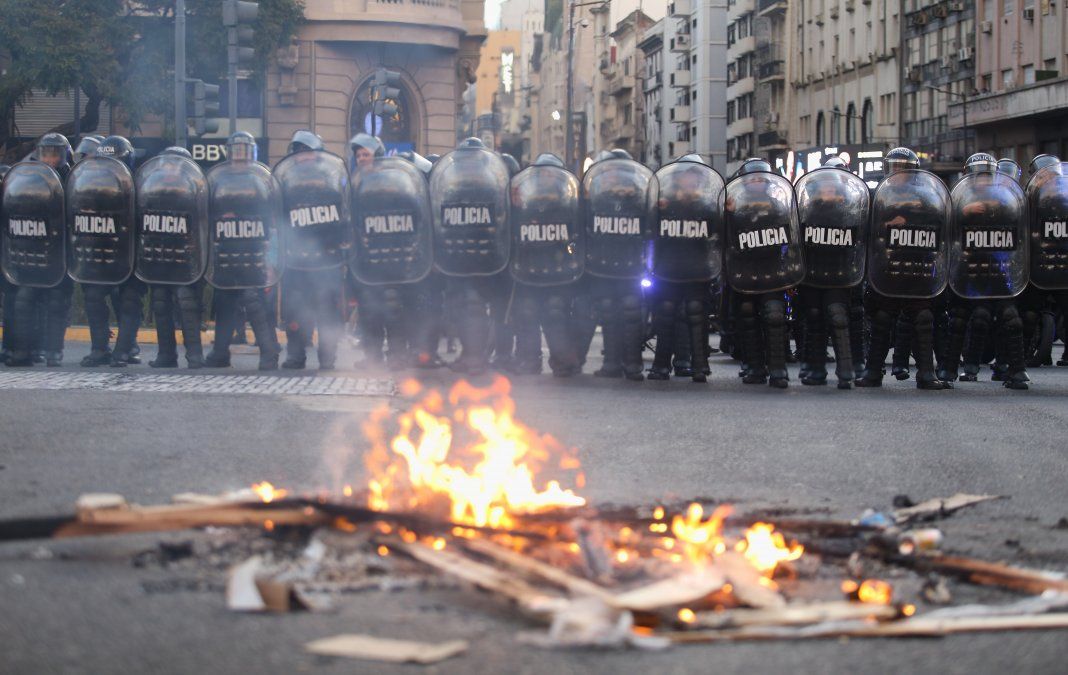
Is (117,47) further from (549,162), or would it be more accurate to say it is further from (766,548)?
(766,548)

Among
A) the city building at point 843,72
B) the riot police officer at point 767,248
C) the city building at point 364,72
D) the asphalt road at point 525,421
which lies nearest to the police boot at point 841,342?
the asphalt road at point 525,421

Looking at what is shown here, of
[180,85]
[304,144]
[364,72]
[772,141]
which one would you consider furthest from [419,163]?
[772,141]

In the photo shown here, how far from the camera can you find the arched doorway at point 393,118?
4428 cm

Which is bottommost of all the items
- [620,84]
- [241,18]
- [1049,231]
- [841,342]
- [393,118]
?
[841,342]

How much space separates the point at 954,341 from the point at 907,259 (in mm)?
1070

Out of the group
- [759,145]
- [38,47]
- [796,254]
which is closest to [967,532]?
[796,254]

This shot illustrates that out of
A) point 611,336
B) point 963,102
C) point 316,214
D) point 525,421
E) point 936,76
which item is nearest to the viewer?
point 525,421

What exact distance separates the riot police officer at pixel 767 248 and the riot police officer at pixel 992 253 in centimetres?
143

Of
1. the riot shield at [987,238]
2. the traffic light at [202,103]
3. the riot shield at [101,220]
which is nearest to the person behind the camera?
the riot shield at [987,238]

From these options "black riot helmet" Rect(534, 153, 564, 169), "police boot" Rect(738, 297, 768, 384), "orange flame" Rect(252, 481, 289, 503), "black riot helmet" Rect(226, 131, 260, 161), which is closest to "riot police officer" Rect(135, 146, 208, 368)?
"black riot helmet" Rect(226, 131, 260, 161)

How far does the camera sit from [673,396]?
45.2ft

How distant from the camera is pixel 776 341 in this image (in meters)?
14.9

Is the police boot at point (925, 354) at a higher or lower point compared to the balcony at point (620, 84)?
lower

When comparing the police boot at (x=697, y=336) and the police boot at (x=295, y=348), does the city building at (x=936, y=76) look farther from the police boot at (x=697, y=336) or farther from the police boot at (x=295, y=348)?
the police boot at (x=295, y=348)
